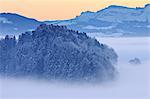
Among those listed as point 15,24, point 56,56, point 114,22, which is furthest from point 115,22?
point 15,24

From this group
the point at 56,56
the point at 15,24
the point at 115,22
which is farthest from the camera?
the point at 115,22

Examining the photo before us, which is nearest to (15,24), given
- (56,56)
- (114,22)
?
(56,56)

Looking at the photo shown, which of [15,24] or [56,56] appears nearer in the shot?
[56,56]

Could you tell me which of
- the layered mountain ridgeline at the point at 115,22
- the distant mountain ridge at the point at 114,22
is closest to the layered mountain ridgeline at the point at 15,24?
the distant mountain ridge at the point at 114,22

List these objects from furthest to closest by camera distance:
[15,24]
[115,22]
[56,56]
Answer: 1. [115,22]
2. [15,24]
3. [56,56]

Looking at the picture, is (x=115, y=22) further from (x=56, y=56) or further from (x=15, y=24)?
(x=15, y=24)

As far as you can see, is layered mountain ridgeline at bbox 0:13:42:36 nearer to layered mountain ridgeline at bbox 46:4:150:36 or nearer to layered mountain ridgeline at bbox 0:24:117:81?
layered mountain ridgeline at bbox 0:24:117:81

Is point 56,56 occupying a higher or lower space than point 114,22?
lower

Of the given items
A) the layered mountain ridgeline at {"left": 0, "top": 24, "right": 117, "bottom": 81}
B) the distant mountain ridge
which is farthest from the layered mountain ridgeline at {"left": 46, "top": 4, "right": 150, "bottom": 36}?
the layered mountain ridgeline at {"left": 0, "top": 24, "right": 117, "bottom": 81}
